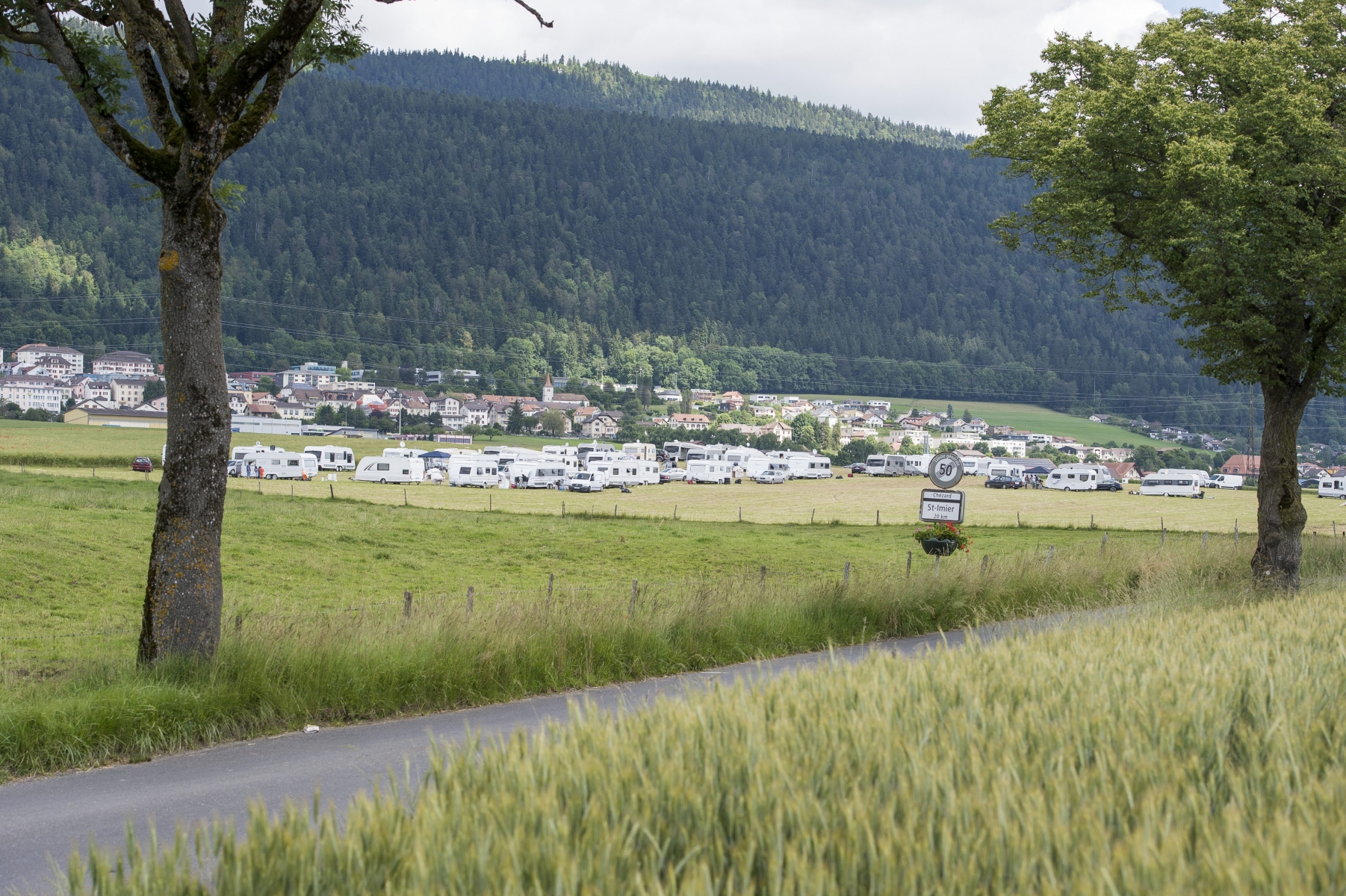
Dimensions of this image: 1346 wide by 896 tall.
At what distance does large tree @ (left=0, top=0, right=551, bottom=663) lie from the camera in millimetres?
9500

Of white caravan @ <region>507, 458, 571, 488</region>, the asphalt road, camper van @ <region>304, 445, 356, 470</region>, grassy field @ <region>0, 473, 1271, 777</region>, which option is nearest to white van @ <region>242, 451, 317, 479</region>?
camper van @ <region>304, 445, 356, 470</region>

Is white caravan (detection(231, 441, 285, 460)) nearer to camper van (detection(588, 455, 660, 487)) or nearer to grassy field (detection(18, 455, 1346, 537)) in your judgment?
grassy field (detection(18, 455, 1346, 537))

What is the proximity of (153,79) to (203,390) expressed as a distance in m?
2.79

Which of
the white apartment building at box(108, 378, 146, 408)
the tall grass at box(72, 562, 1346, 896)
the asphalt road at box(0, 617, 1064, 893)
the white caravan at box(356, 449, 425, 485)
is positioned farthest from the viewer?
the white apartment building at box(108, 378, 146, 408)

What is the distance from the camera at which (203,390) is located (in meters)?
9.79

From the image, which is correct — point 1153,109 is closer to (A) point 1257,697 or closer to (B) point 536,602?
(B) point 536,602

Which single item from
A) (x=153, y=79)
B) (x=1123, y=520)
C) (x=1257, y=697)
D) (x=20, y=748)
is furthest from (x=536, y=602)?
(x=1123, y=520)

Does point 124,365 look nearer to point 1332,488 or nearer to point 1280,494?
point 1332,488

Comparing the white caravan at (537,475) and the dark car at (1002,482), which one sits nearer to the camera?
the white caravan at (537,475)

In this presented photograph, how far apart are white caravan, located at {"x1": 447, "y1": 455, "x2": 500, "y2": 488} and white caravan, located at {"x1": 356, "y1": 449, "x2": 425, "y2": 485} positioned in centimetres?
270

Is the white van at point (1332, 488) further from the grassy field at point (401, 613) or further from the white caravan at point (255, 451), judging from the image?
the white caravan at point (255, 451)

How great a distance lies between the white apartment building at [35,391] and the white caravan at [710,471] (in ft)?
426

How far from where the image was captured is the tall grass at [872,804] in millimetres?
3029

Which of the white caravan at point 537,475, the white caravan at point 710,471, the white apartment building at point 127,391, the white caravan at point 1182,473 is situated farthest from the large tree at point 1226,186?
the white apartment building at point 127,391
